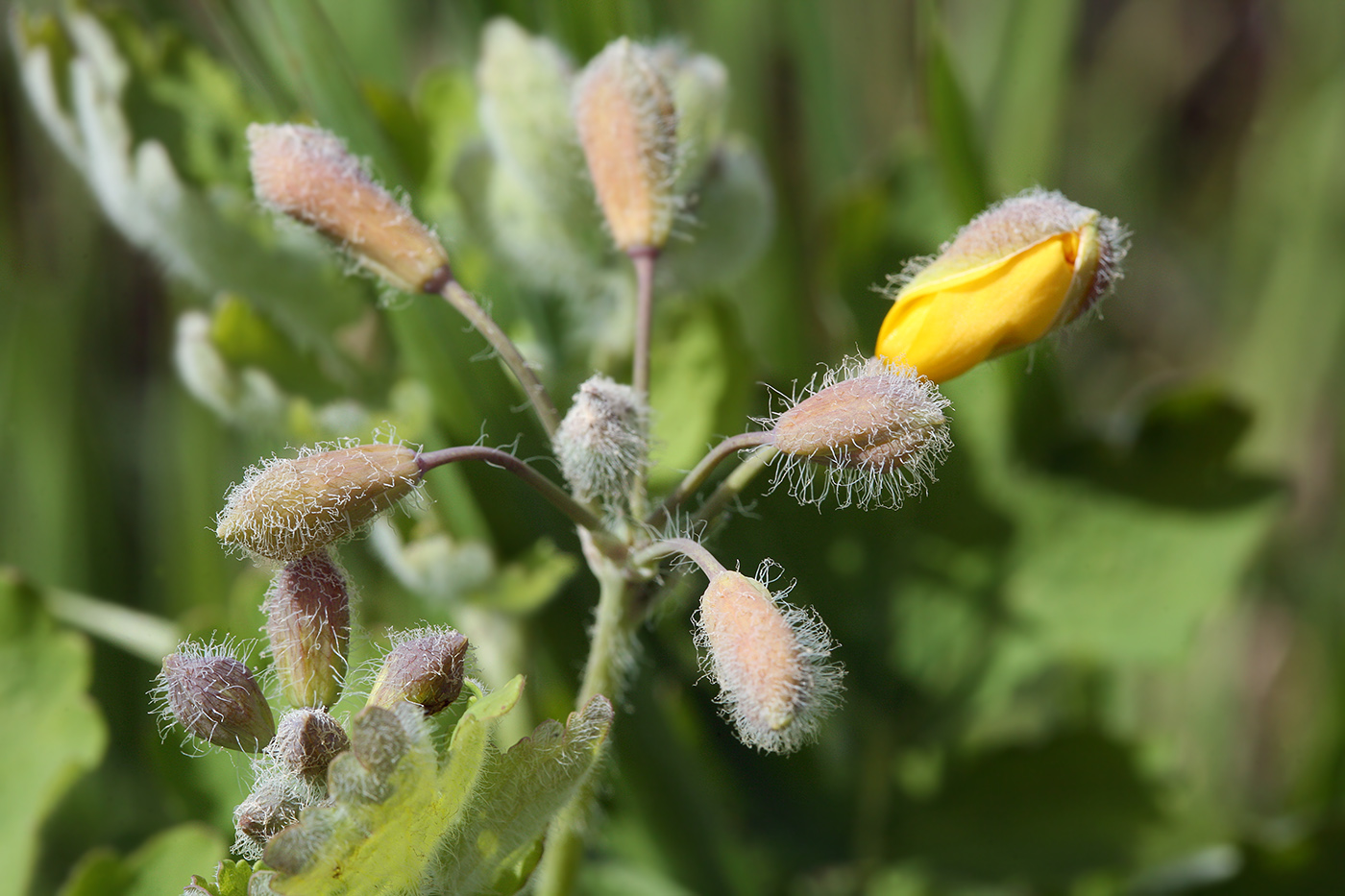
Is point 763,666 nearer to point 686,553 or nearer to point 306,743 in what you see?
point 686,553

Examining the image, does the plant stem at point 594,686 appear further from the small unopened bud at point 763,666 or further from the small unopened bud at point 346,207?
the small unopened bud at point 346,207

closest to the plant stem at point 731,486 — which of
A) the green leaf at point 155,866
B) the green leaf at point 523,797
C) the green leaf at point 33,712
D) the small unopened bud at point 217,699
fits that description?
the green leaf at point 523,797

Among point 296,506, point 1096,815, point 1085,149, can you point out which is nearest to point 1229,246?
point 1085,149

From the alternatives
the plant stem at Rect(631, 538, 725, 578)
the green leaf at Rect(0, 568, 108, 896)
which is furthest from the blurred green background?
the plant stem at Rect(631, 538, 725, 578)

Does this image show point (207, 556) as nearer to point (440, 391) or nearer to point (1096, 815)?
point (440, 391)

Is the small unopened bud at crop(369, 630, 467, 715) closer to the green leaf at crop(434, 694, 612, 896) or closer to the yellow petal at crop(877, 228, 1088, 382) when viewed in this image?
the green leaf at crop(434, 694, 612, 896)
